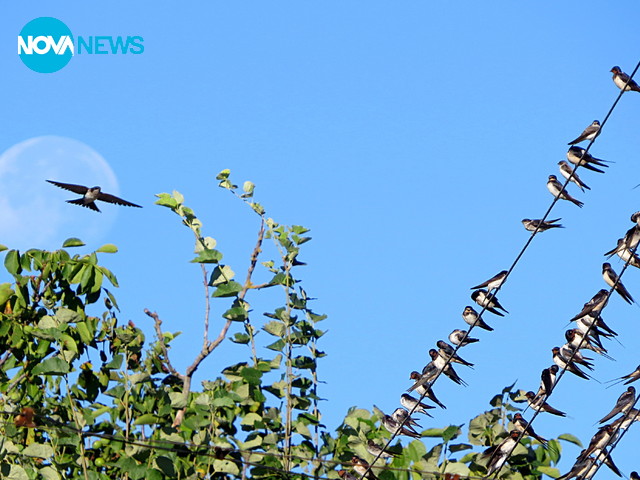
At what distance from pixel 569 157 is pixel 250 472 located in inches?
178

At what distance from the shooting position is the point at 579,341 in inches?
330

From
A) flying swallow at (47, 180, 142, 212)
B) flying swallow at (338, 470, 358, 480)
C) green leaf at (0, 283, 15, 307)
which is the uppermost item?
flying swallow at (47, 180, 142, 212)

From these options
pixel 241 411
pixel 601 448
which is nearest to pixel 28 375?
pixel 241 411

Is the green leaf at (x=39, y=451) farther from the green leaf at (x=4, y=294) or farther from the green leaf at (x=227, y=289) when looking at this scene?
the green leaf at (x=227, y=289)

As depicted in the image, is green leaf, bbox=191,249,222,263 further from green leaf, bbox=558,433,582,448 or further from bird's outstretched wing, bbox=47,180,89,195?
green leaf, bbox=558,433,582,448

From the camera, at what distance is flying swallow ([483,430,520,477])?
28.6 ft

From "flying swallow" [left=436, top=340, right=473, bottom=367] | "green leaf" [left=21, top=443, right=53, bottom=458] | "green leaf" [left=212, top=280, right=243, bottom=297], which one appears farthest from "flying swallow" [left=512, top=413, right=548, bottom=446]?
"green leaf" [left=21, top=443, right=53, bottom=458]

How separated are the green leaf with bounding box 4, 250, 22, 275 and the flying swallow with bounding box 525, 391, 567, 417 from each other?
4591 millimetres

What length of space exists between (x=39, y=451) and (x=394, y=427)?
10.4 feet

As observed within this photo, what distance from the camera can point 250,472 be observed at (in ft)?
29.6

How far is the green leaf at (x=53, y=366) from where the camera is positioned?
8586 mm

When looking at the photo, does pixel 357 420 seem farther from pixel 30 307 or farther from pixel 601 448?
pixel 30 307

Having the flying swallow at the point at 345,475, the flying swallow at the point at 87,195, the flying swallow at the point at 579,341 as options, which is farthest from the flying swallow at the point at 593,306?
the flying swallow at the point at 87,195

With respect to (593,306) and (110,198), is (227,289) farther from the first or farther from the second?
(593,306)
